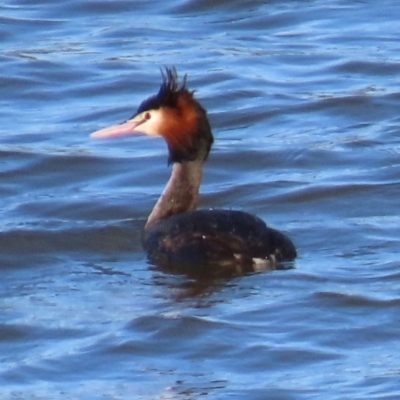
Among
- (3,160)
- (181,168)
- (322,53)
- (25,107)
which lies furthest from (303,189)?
(322,53)

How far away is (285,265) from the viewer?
31.0 feet

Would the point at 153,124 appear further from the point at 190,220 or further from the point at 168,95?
the point at 190,220

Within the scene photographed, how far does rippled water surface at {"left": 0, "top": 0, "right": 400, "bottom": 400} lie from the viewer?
7.80 meters

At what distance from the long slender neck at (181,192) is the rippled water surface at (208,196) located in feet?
0.96

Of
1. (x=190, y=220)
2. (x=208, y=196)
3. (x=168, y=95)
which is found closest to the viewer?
(x=190, y=220)

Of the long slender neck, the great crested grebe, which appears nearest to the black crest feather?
the great crested grebe

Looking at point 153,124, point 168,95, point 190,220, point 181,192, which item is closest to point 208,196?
point 181,192

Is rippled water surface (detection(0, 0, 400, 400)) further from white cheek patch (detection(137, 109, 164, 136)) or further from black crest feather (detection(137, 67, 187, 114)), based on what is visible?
black crest feather (detection(137, 67, 187, 114))

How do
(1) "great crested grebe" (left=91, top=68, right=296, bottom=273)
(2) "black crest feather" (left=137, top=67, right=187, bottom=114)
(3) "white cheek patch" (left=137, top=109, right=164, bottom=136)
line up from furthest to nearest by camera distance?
(3) "white cheek patch" (left=137, top=109, right=164, bottom=136), (2) "black crest feather" (left=137, top=67, right=187, bottom=114), (1) "great crested grebe" (left=91, top=68, right=296, bottom=273)

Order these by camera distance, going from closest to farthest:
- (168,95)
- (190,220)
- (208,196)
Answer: (190,220)
(168,95)
(208,196)

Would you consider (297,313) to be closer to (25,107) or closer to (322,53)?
(25,107)

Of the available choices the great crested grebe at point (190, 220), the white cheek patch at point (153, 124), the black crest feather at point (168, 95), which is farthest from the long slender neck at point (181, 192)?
the black crest feather at point (168, 95)

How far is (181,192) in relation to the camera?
10.2 metres

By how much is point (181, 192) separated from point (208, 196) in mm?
1040
